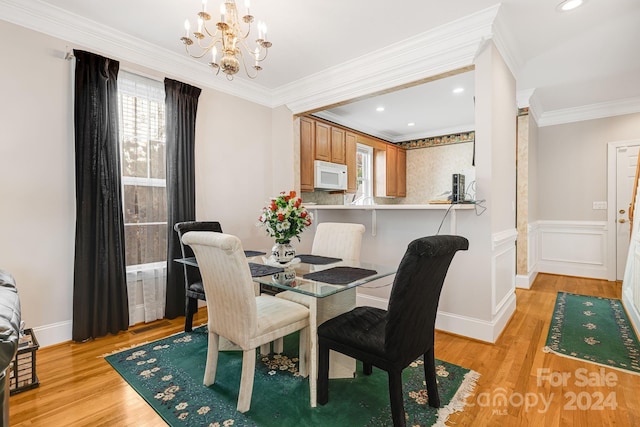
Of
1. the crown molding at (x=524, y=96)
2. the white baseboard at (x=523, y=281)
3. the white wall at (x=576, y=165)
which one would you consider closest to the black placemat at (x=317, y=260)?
the white baseboard at (x=523, y=281)

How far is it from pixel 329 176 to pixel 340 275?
2654 mm

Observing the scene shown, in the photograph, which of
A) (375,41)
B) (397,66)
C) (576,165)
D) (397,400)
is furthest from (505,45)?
(576,165)

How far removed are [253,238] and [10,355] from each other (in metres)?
3.06

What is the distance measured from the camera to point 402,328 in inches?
57.5

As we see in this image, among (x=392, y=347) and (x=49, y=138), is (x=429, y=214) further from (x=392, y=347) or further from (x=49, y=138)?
(x=49, y=138)

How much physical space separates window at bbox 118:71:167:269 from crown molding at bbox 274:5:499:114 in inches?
61.9

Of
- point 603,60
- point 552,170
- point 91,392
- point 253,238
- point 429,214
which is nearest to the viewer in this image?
point 91,392

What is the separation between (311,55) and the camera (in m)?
3.13

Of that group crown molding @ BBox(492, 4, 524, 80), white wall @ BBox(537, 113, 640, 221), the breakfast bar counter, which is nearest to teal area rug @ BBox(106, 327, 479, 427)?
the breakfast bar counter

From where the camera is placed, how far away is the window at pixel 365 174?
5.70 meters

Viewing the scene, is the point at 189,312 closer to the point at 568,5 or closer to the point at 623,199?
the point at 568,5

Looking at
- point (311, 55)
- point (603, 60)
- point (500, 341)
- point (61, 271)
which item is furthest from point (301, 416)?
point (603, 60)

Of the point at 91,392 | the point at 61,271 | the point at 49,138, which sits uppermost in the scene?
the point at 49,138

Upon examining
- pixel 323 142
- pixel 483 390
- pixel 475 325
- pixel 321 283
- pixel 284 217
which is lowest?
pixel 483 390
